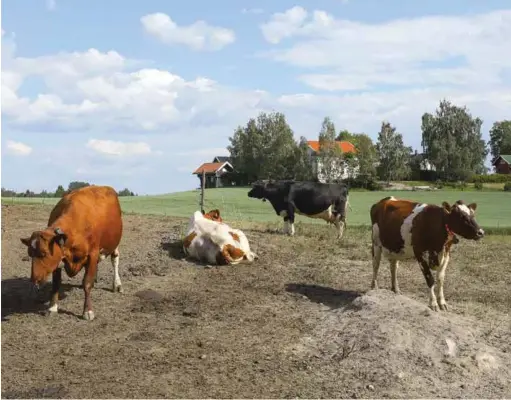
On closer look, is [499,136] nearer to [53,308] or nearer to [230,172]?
[230,172]

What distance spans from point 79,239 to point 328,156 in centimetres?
7970

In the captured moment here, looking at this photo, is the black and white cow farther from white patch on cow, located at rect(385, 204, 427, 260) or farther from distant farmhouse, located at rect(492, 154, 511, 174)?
distant farmhouse, located at rect(492, 154, 511, 174)

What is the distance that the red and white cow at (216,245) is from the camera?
15.6 m

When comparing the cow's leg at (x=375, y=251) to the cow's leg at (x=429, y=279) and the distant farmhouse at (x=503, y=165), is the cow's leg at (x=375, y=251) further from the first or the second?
the distant farmhouse at (x=503, y=165)

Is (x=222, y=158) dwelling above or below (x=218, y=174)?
above

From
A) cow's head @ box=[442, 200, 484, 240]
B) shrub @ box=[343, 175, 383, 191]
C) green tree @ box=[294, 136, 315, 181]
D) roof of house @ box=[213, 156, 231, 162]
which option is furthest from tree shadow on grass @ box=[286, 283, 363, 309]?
roof of house @ box=[213, 156, 231, 162]

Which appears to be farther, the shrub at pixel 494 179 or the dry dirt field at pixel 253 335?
the shrub at pixel 494 179

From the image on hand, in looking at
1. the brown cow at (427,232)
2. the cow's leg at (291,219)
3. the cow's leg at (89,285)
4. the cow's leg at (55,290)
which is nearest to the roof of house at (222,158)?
the cow's leg at (291,219)

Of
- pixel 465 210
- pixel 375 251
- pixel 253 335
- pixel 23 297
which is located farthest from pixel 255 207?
pixel 253 335

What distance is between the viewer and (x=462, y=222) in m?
11.7

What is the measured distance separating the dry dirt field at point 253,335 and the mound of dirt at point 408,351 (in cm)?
2

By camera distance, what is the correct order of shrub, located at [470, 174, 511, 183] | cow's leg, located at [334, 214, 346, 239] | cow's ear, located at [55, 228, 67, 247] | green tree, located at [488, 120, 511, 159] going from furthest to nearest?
green tree, located at [488, 120, 511, 159] → shrub, located at [470, 174, 511, 183] → cow's leg, located at [334, 214, 346, 239] → cow's ear, located at [55, 228, 67, 247]

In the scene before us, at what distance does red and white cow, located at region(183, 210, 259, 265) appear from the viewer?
15562mm

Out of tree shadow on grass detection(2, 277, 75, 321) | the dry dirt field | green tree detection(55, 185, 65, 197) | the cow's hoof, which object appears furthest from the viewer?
green tree detection(55, 185, 65, 197)
